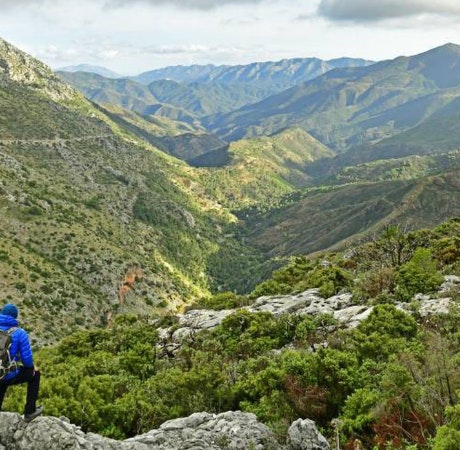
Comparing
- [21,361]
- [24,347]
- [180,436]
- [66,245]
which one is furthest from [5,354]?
[66,245]

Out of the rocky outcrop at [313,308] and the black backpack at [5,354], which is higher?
the black backpack at [5,354]

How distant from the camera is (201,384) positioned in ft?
80.3

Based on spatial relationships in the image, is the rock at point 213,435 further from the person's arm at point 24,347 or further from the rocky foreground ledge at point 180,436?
the person's arm at point 24,347

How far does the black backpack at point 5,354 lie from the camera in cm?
1493

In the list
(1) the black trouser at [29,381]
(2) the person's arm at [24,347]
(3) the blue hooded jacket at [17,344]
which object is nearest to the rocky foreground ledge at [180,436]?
(1) the black trouser at [29,381]

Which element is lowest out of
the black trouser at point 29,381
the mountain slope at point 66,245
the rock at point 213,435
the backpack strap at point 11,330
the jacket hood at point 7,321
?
the mountain slope at point 66,245

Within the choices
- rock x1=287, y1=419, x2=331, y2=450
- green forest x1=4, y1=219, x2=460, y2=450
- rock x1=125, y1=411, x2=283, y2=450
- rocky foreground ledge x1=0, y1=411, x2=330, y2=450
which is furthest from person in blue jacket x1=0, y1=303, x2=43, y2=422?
rock x1=287, y1=419, x2=331, y2=450

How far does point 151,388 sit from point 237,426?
28.9 ft

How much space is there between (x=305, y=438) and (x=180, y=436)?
14.9ft

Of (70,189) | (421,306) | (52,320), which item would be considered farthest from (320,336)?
(70,189)

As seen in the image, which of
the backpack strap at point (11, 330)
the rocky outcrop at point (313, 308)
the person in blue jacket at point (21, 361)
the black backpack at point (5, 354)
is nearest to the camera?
the black backpack at point (5, 354)

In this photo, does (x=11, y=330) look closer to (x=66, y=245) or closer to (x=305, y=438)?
(x=305, y=438)

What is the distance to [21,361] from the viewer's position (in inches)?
610

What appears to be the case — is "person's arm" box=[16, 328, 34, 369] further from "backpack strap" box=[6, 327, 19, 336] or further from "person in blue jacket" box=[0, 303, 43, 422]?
"backpack strap" box=[6, 327, 19, 336]
